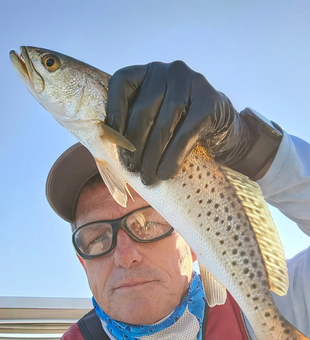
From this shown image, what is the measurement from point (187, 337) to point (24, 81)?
197 centimetres

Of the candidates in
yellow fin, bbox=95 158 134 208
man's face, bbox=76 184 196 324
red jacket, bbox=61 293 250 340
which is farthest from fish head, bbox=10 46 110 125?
red jacket, bbox=61 293 250 340

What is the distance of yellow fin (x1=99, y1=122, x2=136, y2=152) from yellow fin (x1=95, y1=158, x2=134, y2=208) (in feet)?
0.62

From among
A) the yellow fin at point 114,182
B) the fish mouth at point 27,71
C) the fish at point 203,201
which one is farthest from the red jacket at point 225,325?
the fish mouth at point 27,71

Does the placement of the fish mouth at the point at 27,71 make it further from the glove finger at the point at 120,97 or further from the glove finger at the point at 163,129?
the glove finger at the point at 163,129

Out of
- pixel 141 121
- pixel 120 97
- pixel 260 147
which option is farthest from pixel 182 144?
pixel 260 147

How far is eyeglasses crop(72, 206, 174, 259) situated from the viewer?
88.4 inches

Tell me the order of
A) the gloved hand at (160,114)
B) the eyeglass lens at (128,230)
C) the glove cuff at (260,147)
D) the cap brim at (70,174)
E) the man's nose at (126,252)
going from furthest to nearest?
the cap brim at (70,174) → the eyeglass lens at (128,230) → the man's nose at (126,252) → the glove cuff at (260,147) → the gloved hand at (160,114)

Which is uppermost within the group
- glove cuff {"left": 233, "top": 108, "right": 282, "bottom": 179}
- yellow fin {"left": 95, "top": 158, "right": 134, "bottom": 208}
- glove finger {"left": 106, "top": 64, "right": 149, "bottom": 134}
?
glove finger {"left": 106, "top": 64, "right": 149, "bottom": 134}

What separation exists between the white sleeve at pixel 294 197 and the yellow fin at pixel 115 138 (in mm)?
1074

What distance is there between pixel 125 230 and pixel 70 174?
0.71 metres

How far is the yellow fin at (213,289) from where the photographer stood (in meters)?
1.67

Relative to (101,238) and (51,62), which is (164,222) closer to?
(101,238)

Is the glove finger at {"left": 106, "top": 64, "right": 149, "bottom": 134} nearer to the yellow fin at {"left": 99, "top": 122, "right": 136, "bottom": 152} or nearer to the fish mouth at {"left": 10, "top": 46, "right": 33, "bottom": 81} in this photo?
the yellow fin at {"left": 99, "top": 122, "right": 136, "bottom": 152}

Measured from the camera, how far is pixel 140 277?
2174 mm
